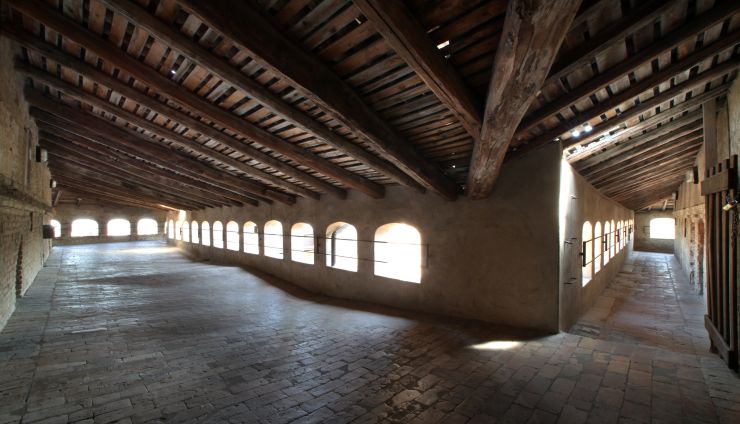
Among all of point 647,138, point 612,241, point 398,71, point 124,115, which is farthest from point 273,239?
point 612,241

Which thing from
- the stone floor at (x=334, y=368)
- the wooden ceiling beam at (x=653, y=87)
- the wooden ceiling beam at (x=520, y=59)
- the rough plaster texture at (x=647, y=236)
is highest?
the wooden ceiling beam at (x=653, y=87)

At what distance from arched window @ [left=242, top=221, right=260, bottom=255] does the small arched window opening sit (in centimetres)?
1709

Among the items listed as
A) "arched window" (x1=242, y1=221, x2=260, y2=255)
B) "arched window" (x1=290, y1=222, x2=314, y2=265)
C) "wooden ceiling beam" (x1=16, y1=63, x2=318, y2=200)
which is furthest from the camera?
"arched window" (x1=242, y1=221, x2=260, y2=255)

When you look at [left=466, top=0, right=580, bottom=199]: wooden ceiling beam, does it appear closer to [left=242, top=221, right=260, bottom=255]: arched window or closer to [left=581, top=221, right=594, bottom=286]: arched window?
[left=581, top=221, right=594, bottom=286]: arched window

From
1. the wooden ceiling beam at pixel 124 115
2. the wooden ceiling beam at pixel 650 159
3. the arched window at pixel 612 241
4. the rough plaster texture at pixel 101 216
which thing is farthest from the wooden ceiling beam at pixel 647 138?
the rough plaster texture at pixel 101 216

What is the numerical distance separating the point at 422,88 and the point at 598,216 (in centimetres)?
808

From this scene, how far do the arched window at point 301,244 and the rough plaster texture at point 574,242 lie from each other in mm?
6911

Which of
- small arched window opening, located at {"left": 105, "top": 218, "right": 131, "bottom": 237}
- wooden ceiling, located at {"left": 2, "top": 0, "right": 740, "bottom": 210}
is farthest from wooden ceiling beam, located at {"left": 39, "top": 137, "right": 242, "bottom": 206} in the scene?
small arched window opening, located at {"left": 105, "top": 218, "right": 131, "bottom": 237}

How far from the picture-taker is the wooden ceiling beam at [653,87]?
133 inches

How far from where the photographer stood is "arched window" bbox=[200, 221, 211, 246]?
663 inches

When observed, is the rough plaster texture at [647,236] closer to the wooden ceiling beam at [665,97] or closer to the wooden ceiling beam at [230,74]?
the wooden ceiling beam at [665,97]

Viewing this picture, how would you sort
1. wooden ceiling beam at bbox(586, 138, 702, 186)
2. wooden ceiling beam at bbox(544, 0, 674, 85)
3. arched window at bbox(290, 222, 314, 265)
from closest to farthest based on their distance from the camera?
wooden ceiling beam at bbox(544, 0, 674, 85)
wooden ceiling beam at bbox(586, 138, 702, 186)
arched window at bbox(290, 222, 314, 265)

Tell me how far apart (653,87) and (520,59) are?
8.31ft

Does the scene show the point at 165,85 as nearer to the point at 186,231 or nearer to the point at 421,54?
the point at 421,54
